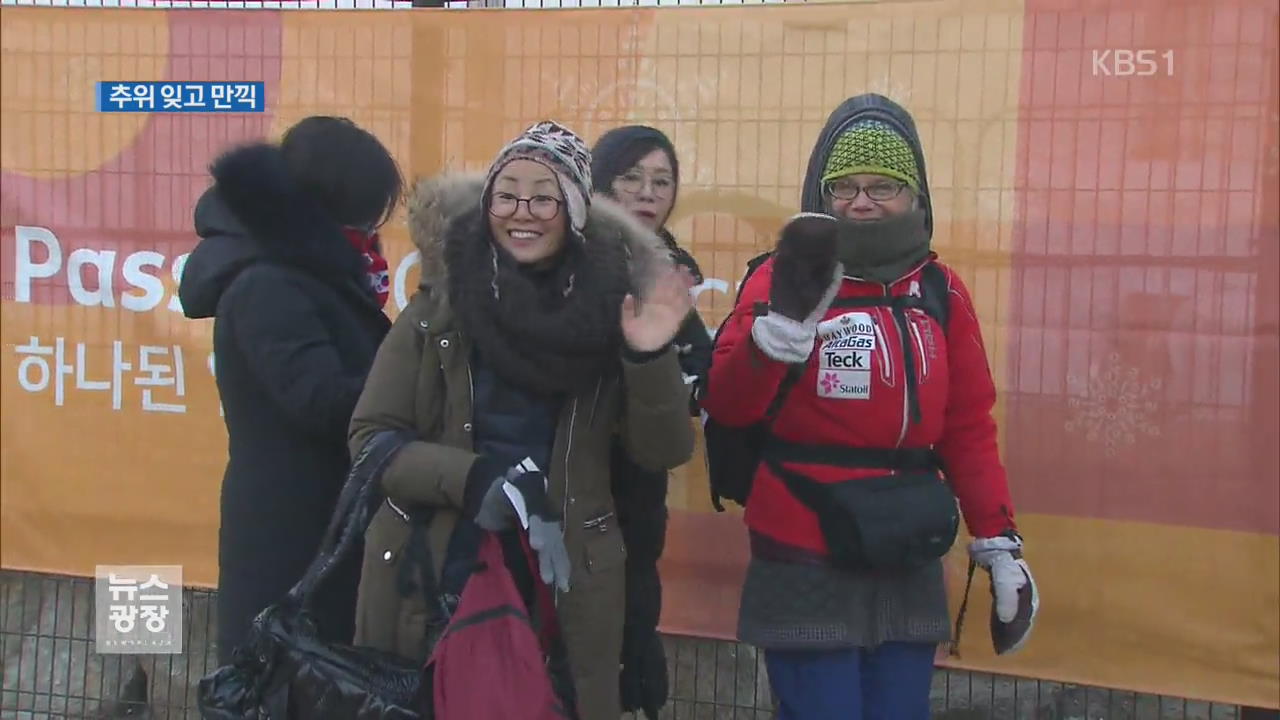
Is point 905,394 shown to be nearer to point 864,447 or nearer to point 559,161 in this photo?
point 864,447

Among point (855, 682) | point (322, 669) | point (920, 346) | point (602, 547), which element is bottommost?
point (855, 682)

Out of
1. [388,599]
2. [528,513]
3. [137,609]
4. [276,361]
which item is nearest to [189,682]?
[137,609]

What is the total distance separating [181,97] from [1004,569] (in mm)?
3020

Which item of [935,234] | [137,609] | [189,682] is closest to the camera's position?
[935,234]

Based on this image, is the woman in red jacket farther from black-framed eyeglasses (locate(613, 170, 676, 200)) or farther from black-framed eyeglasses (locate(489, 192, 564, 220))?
black-framed eyeglasses (locate(613, 170, 676, 200))

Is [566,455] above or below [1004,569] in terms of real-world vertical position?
above

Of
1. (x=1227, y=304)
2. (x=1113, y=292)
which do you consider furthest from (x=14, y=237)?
(x=1227, y=304)

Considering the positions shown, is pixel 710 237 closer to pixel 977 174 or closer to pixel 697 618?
pixel 977 174

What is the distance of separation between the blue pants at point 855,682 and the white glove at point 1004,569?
0.62ft

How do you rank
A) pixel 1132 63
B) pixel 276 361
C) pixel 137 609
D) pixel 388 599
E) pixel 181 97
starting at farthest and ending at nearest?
pixel 137 609 → pixel 181 97 → pixel 1132 63 → pixel 276 361 → pixel 388 599

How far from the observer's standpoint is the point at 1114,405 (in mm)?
3709

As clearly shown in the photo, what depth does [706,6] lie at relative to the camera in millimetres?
3961

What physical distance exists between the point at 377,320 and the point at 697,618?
5.17 ft

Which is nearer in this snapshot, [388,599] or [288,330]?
[388,599]
